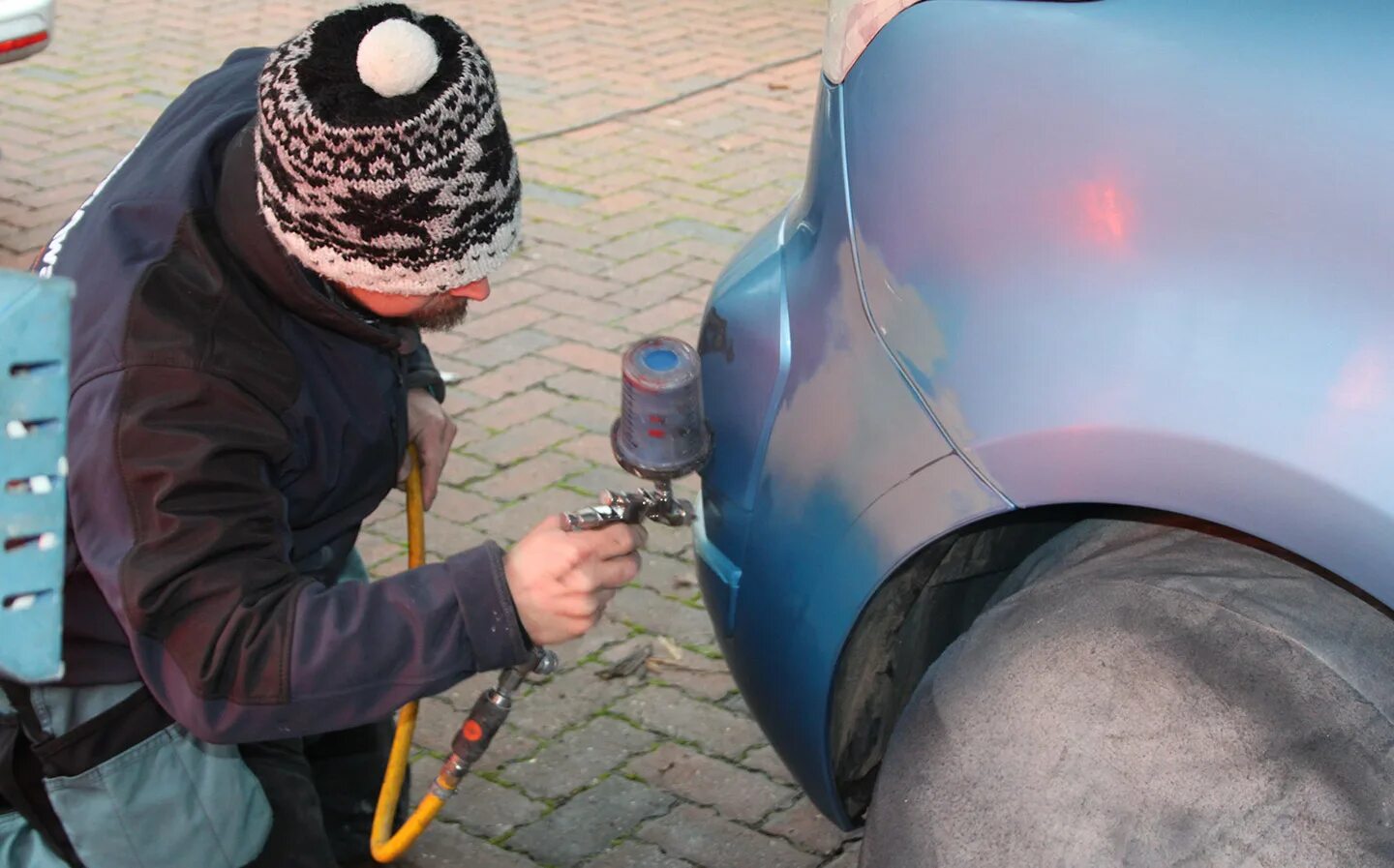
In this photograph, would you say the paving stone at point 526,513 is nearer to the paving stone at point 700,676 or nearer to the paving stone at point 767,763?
the paving stone at point 700,676

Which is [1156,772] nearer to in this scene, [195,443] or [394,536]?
[195,443]

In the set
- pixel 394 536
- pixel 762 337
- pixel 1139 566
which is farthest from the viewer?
pixel 394 536

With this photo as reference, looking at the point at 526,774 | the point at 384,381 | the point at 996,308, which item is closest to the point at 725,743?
the point at 526,774

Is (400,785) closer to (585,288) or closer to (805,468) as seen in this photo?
(805,468)

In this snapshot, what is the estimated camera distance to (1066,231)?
1544mm

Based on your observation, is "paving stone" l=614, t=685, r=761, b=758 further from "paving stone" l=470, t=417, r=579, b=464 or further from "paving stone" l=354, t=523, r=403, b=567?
"paving stone" l=470, t=417, r=579, b=464

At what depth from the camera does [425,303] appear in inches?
78.8

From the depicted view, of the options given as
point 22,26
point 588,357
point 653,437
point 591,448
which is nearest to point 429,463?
point 653,437

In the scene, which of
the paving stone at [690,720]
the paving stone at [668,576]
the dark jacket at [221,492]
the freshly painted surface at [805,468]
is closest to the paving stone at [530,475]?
the paving stone at [668,576]

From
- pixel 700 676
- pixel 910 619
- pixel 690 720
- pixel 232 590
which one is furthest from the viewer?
pixel 700 676

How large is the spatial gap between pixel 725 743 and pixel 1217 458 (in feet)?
5.23

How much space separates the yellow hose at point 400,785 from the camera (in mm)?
2248

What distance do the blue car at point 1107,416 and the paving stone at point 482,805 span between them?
94 centimetres

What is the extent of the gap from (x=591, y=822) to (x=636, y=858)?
0.40ft
